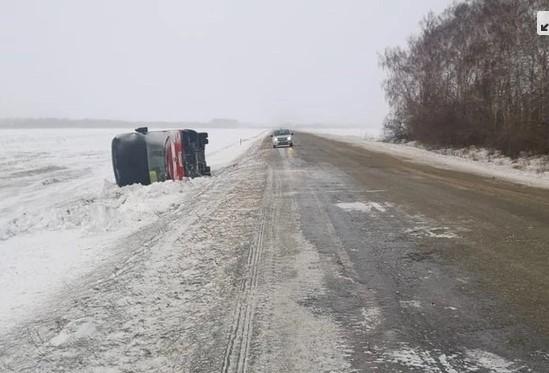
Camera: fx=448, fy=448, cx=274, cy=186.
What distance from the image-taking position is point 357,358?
3172 millimetres

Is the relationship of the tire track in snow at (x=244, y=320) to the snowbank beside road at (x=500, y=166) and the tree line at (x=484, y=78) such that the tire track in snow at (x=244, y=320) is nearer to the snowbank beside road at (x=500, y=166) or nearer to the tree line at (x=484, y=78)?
the snowbank beside road at (x=500, y=166)

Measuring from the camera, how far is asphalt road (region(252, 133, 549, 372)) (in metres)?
3.24

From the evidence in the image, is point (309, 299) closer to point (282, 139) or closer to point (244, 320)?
point (244, 320)

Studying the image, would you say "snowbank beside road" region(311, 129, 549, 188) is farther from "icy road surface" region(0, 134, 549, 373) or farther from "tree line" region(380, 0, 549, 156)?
"icy road surface" region(0, 134, 549, 373)

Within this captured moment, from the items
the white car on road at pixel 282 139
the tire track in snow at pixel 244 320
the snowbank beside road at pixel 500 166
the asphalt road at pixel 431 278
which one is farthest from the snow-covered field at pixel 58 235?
the white car on road at pixel 282 139

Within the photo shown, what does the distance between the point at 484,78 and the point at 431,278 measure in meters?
25.3

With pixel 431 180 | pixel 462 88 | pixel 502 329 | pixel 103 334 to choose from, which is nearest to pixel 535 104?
pixel 462 88

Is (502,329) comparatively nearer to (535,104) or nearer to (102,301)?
(102,301)

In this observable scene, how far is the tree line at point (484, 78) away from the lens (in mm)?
21688

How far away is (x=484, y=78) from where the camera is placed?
1040 inches

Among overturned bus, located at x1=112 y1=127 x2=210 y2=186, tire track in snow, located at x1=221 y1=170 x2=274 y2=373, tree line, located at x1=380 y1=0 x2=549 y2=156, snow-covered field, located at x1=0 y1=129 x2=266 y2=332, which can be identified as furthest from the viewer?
tree line, located at x1=380 y1=0 x2=549 y2=156

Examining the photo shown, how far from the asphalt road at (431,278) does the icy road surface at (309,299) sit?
0.06 ft

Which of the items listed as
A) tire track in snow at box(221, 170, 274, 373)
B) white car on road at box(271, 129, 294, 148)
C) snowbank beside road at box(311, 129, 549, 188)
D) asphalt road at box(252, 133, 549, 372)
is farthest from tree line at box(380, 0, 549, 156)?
tire track in snow at box(221, 170, 274, 373)

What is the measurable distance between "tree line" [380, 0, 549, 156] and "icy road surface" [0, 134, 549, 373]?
52.5 ft
